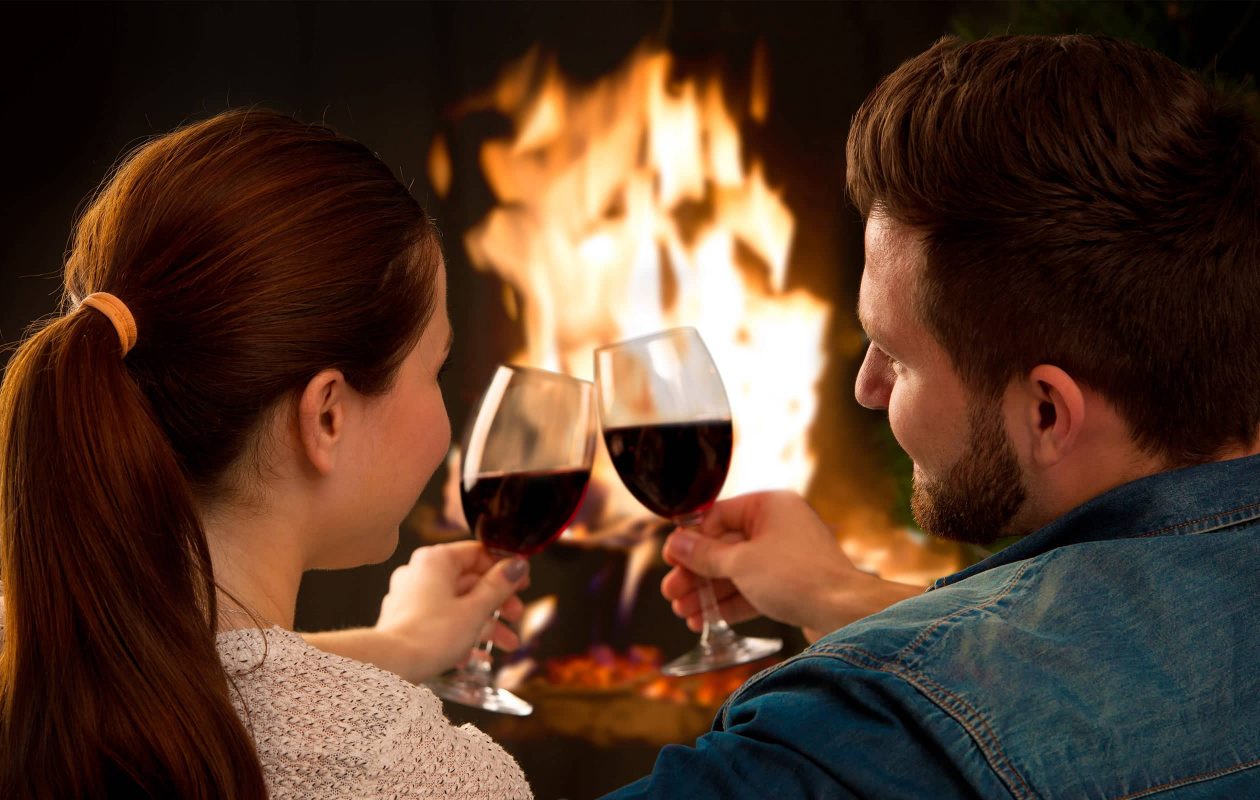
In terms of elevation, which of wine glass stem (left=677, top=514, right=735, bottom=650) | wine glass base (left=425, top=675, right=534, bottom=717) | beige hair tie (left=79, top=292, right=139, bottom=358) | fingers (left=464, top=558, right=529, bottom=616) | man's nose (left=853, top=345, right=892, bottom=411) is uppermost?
beige hair tie (left=79, top=292, right=139, bottom=358)

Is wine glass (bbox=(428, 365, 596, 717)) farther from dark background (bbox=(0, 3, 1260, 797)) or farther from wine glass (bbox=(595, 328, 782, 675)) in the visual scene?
dark background (bbox=(0, 3, 1260, 797))

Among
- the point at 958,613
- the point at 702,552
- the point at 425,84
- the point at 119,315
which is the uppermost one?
the point at 425,84

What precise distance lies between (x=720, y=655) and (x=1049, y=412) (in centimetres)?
48

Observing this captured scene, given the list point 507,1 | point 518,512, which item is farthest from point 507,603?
point 507,1

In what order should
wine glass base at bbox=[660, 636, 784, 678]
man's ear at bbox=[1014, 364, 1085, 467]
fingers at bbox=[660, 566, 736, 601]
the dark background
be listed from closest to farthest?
man's ear at bbox=[1014, 364, 1085, 467]
wine glass base at bbox=[660, 636, 784, 678]
fingers at bbox=[660, 566, 736, 601]
the dark background

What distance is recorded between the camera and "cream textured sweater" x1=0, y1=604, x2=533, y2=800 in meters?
0.84

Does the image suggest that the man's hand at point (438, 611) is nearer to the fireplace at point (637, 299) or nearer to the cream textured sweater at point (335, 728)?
the cream textured sweater at point (335, 728)

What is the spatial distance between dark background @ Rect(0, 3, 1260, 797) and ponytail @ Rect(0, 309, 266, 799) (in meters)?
1.37

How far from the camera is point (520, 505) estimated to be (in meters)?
1.23

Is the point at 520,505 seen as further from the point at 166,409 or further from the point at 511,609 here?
the point at 166,409

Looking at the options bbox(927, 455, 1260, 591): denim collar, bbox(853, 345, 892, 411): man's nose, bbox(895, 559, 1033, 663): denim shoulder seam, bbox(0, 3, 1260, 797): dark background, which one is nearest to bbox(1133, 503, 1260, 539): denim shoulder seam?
bbox(927, 455, 1260, 591): denim collar

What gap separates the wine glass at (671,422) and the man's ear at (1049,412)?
0.36m

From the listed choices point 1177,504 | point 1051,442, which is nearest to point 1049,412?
point 1051,442

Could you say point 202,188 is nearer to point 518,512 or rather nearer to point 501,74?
point 518,512
